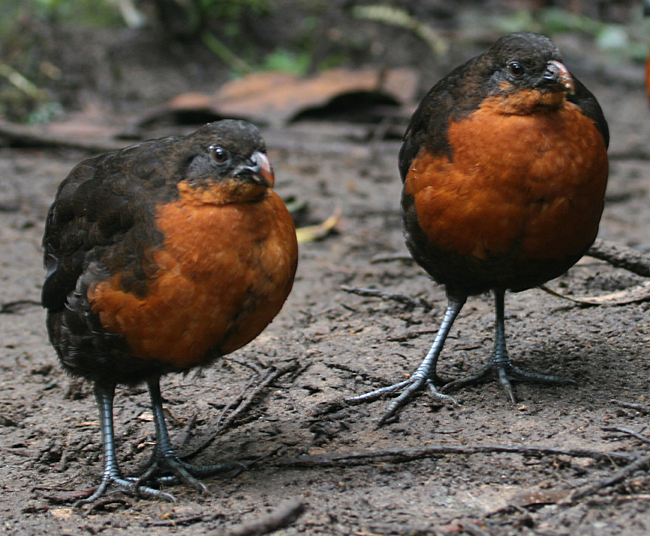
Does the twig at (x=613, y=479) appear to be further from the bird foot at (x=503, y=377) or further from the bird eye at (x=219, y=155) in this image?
the bird eye at (x=219, y=155)

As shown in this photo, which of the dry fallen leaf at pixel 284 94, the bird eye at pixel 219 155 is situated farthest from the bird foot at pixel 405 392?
the dry fallen leaf at pixel 284 94

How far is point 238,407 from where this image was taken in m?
4.03

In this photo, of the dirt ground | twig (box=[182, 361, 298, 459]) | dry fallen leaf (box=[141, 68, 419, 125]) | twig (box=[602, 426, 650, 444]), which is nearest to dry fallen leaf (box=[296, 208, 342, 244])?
the dirt ground

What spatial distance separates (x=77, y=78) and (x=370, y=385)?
779cm

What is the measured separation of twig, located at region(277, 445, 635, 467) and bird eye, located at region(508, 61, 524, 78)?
1.64 meters

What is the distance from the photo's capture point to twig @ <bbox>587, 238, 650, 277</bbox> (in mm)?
4602

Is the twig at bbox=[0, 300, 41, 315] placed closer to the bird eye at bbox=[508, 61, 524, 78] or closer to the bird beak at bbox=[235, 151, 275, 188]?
the bird beak at bbox=[235, 151, 275, 188]

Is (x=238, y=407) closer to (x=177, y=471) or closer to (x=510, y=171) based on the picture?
(x=177, y=471)

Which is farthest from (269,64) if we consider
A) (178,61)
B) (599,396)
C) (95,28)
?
(599,396)

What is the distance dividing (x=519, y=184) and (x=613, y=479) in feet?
4.20

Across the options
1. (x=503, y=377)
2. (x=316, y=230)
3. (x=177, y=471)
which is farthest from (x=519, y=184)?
(x=316, y=230)

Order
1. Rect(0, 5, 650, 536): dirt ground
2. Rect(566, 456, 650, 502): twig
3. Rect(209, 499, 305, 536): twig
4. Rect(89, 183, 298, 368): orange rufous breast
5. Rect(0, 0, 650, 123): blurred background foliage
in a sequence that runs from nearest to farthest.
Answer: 1. Rect(209, 499, 305, 536): twig
2. Rect(566, 456, 650, 502): twig
3. Rect(0, 5, 650, 536): dirt ground
4. Rect(89, 183, 298, 368): orange rufous breast
5. Rect(0, 0, 650, 123): blurred background foliage

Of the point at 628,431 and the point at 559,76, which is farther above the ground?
the point at 559,76

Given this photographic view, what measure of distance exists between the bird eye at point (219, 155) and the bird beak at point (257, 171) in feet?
0.24
